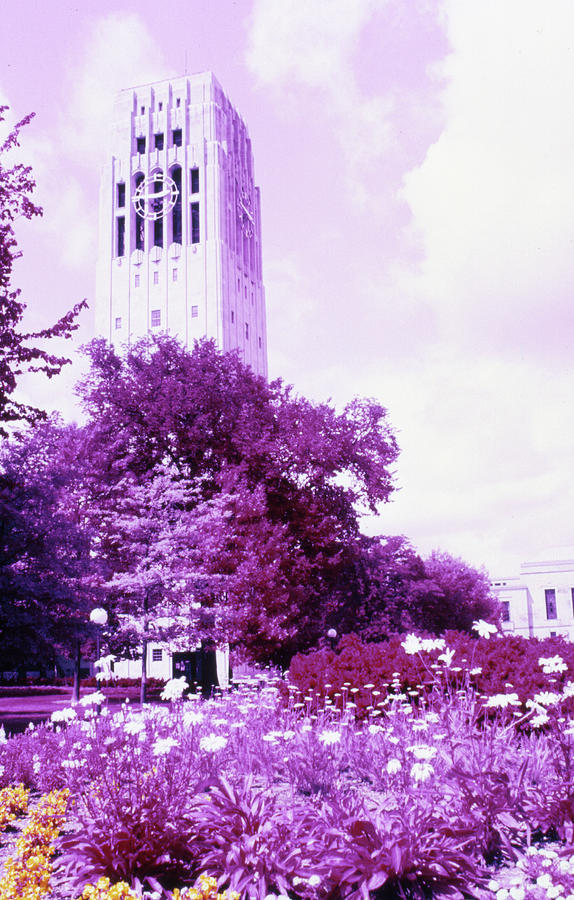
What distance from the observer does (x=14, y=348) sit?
12578 millimetres

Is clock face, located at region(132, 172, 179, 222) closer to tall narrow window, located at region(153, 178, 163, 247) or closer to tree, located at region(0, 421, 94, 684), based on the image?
tall narrow window, located at region(153, 178, 163, 247)

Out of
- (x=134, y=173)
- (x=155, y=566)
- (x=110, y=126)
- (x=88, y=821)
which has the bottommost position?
(x=88, y=821)

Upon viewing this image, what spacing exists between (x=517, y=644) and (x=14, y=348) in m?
9.68

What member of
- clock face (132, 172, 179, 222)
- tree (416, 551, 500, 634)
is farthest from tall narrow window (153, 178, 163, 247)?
tree (416, 551, 500, 634)

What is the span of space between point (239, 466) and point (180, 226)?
44.4 metres

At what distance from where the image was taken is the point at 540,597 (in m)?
68.5

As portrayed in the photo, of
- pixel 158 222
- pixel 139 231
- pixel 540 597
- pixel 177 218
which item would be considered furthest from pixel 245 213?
pixel 540 597

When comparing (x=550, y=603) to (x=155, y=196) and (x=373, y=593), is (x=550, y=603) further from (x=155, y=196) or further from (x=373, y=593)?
(x=155, y=196)

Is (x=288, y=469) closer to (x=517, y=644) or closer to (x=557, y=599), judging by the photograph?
(x=517, y=644)

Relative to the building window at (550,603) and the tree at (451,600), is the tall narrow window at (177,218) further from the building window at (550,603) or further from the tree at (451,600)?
the building window at (550,603)

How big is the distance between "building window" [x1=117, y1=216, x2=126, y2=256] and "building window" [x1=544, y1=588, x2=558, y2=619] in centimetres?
4770

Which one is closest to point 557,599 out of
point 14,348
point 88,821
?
point 14,348

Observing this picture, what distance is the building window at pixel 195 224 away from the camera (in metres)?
65.8

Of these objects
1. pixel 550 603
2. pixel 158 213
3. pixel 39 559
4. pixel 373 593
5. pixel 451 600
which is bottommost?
pixel 550 603
